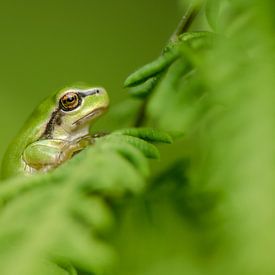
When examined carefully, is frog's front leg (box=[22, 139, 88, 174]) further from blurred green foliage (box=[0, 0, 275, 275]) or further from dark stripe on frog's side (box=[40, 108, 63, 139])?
blurred green foliage (box=[0, 0, 275, 275])

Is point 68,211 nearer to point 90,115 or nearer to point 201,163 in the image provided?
point 201,163

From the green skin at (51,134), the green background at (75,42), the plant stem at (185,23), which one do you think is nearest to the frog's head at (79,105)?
the green skin at (51,134)

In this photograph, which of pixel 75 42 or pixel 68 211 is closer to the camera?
pixel 68 211

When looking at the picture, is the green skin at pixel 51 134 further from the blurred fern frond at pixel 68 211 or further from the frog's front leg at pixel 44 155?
the blurred fern frond at pixel 68 211

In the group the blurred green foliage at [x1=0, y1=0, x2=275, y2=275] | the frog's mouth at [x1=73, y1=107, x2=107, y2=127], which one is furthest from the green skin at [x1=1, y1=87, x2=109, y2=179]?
the blurred green foliage at [x1=0, y1=0, x2=275, y2=275]

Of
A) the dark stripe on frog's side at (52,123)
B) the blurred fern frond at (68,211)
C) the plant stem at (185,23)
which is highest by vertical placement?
the plant stem at (185,23)

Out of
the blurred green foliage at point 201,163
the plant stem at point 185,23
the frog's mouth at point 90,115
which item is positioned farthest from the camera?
the frog's mouth at point 90,115

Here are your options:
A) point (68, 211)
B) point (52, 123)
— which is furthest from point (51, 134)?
point (68, 211)

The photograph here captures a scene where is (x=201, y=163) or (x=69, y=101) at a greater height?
(x=201, y=163)
